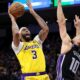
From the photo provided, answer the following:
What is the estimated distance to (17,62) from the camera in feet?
59.1

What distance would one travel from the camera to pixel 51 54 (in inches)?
710

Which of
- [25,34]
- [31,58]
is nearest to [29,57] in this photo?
[31,58]

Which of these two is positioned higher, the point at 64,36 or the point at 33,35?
the point at 64,36

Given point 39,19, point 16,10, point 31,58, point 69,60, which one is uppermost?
point 16,10

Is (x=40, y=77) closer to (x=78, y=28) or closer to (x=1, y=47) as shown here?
(x=78, y=28)

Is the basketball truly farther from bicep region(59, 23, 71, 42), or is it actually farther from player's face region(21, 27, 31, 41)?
bicep region(59, 23, 71, 42)

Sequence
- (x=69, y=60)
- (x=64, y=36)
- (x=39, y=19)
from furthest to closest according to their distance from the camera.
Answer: (x=39, y=19) < (x=64, y=36) < (x=69, y=60)

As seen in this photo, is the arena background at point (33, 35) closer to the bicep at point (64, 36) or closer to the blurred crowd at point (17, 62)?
the blurred crowd at point (17, 62)

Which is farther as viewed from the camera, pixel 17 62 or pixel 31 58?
pixel 17 62

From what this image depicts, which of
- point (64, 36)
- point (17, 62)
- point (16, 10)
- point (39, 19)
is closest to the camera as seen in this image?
point (64, 36)

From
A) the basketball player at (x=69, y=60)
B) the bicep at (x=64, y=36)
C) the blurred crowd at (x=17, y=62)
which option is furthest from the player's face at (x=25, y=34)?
the blurred crowd at (x=17, y=62)

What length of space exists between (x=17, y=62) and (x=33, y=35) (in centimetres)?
121

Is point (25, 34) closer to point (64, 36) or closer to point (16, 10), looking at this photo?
point (16, 10)

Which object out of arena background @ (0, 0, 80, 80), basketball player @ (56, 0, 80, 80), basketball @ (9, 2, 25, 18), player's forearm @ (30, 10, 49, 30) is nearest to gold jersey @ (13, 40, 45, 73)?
player's forearm @ (30, 10, 49, 30)
